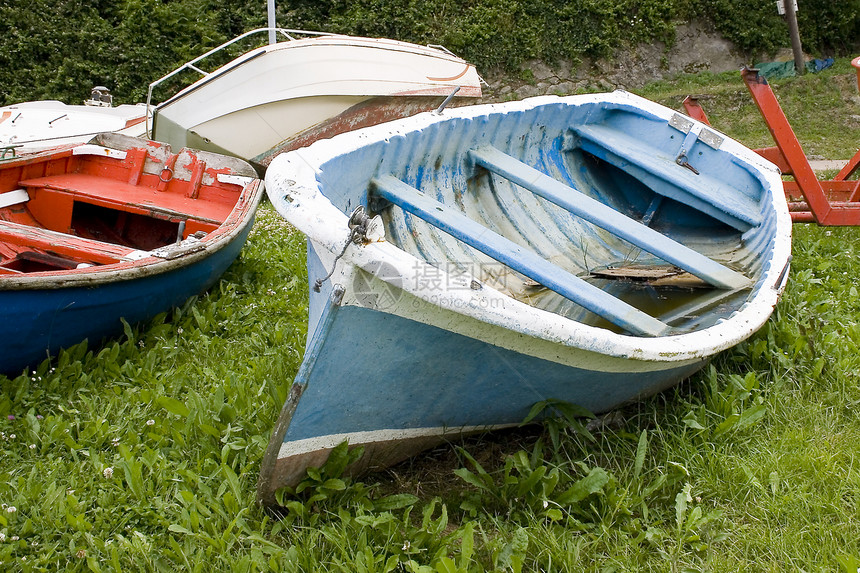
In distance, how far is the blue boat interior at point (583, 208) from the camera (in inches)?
97.3

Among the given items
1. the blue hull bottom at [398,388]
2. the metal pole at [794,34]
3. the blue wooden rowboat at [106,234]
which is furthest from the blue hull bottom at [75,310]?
the metal pole at [794,34]

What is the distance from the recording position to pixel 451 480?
Answer: 235 centimetres

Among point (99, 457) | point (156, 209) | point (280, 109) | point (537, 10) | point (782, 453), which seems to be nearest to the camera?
point (782, 453)

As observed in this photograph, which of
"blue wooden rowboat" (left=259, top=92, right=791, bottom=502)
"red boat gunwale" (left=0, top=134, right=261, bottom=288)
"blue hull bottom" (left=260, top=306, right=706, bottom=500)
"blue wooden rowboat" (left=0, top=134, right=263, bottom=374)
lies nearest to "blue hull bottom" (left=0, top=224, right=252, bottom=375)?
"blue wooden rowboat" (left=0, top=134, right=263, bottom=374)

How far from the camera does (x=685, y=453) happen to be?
2.39 meters

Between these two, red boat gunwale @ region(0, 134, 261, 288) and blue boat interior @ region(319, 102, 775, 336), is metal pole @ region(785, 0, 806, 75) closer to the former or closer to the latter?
blue boat interior @ region(319, 102, 775, 336)

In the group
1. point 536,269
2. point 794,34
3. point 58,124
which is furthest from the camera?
point 794,34

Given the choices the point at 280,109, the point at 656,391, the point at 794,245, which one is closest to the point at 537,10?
the point at 280,109

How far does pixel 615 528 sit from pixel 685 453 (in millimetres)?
475

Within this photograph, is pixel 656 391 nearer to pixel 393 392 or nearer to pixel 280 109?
pixel 393 392

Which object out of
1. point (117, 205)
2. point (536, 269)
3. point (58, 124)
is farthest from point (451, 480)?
point (58, 124)

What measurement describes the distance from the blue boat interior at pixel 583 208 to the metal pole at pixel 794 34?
950cm

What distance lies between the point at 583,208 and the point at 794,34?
11.4 metres

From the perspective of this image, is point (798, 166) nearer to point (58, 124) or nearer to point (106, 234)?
point (106, 234)
